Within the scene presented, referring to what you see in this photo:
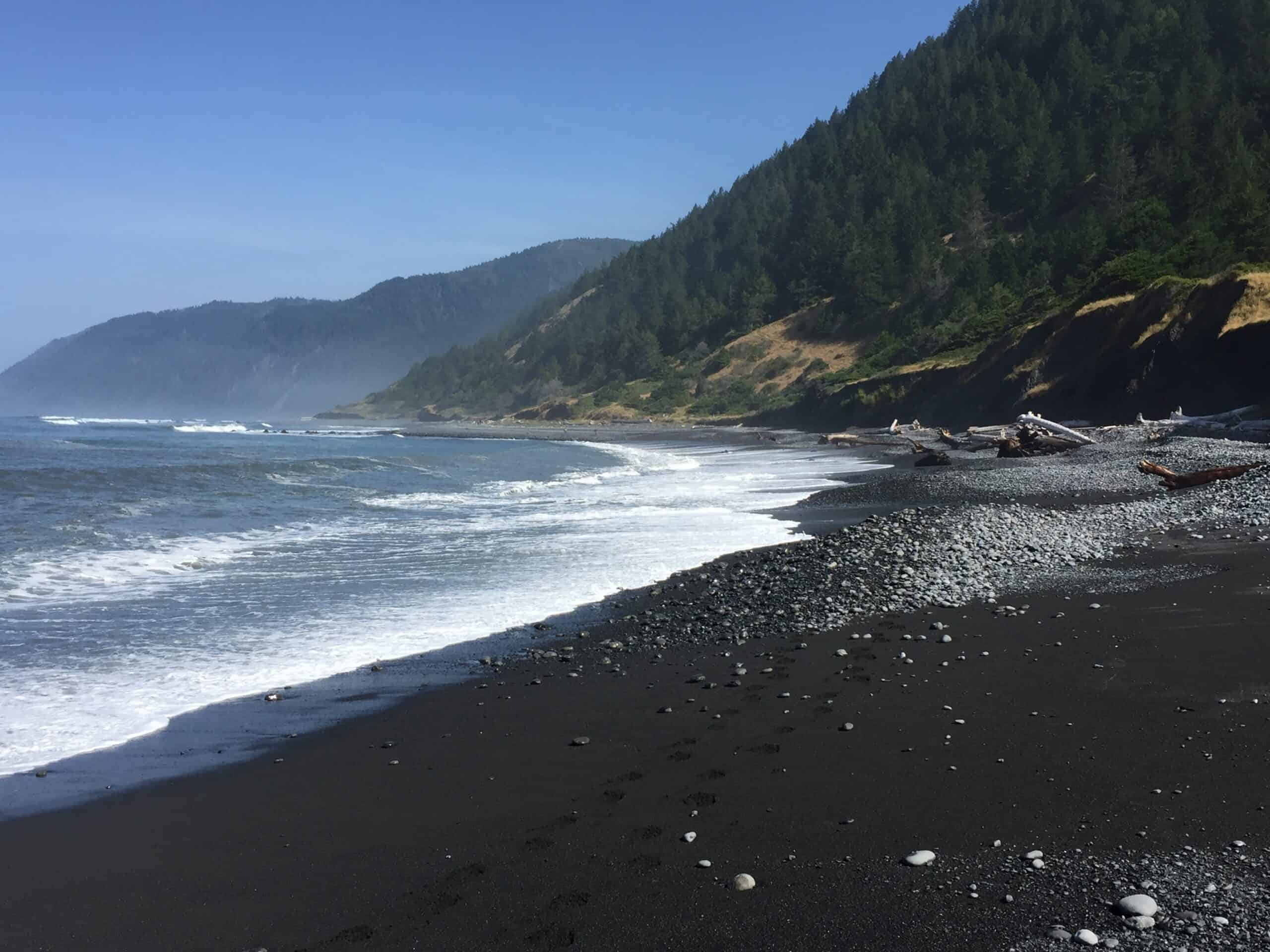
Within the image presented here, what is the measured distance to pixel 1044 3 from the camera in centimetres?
11606

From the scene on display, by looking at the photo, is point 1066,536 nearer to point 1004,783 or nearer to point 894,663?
point 894,663

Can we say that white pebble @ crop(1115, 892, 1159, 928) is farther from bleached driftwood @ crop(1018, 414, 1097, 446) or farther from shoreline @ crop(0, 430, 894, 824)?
bleached driftwood @ crop(1018, 414, 1097, 446)

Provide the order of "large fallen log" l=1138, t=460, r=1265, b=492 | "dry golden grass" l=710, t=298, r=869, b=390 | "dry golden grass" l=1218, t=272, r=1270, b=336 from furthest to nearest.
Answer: "dry golden grass" l=710, t=298, r=869, b=390 < "dry golden grass" l=1218, t=272, r=1270, b=336 < "large fallen log" l=1138, t=460, r=1265, b=492

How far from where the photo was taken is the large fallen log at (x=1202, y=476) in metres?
18.3

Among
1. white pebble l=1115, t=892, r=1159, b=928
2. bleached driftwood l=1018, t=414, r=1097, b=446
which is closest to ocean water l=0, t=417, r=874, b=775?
bleached driftwood l=1018, t=414, r=1097, b=446

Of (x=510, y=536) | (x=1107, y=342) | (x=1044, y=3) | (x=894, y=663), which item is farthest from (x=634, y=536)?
(x=1044, y=3)

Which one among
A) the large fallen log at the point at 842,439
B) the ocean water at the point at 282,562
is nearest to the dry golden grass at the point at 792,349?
the large fallen log at the point at 842,439

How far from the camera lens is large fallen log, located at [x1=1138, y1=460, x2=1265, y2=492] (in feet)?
60.2

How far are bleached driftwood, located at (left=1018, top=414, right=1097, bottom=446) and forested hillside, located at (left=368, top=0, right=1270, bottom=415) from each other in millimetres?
18339

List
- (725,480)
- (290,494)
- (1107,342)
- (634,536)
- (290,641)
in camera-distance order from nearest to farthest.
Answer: (290,641), (634,536), (290,494), (725,480), (1107,342)

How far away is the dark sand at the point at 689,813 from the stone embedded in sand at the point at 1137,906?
0.54 feet

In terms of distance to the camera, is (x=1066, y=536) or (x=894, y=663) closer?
(x=894, y=663)

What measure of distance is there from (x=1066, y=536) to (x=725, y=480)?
16.8 metres

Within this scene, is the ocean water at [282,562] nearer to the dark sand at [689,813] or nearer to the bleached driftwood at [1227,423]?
the dark sand at [689,813]
